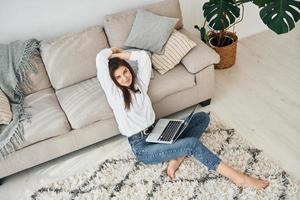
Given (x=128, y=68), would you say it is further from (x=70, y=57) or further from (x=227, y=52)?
(x=227, y=52)

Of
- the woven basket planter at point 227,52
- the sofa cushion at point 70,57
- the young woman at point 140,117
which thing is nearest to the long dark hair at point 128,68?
the young woman at point 140,117

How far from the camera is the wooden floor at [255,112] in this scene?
7.68ft

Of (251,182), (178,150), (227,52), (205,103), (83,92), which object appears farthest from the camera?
(227,52)

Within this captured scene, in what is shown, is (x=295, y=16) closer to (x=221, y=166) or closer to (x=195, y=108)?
(x=195, y=108)

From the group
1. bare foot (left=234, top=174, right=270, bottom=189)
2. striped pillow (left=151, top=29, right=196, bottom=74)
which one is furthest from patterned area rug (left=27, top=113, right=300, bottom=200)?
striped pillow (left=151, top=29, right=196, bottom=74)

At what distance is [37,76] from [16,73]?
0.49 ft

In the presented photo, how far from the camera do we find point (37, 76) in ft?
8.37

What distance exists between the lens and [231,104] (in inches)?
108

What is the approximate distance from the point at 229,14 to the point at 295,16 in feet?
1.93

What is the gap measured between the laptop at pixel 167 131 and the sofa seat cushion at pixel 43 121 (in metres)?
0.59

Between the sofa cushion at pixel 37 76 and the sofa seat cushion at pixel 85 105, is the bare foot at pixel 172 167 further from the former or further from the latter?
the sofa cushion at pixel 37 76

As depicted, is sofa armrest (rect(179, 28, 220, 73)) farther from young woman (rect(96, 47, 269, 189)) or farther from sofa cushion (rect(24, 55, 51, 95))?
sofa cushion (rect(24, 55, 51, 95))

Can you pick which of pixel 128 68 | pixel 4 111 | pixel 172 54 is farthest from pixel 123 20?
pixel 4 111

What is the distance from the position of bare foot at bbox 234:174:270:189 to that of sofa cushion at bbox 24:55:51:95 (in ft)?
5.11
